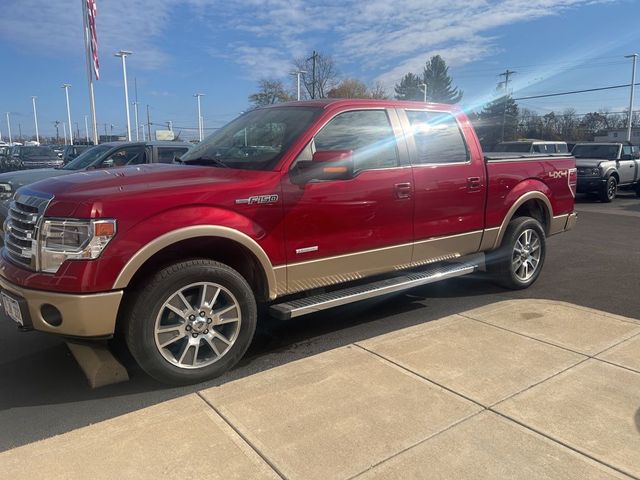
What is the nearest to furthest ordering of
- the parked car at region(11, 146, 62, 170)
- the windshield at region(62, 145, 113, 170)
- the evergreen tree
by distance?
the windshield at region(62, 145, 113, 170)
the parked car at region(11, 146, 62, 170)
the evergreen tree

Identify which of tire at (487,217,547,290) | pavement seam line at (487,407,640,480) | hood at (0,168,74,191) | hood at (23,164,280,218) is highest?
hood at (23,164,280,218)

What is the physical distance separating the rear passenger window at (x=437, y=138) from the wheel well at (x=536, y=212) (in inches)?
50.6

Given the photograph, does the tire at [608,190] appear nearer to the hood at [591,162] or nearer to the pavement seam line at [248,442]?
the hood at [591,162]

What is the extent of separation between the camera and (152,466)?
2.66m

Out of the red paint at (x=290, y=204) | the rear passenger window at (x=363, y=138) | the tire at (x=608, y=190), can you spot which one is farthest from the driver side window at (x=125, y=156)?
the tire at (x=608, y=190)

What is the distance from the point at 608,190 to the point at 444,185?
14.2 meters

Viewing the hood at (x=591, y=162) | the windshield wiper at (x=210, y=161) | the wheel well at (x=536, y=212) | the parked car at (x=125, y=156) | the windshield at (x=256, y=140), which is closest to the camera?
the windshield at (x=256, y=140)

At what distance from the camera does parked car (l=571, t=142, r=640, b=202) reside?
53.5ft

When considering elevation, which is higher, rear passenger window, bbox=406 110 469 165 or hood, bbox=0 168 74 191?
A: rear passenger window, bbox=406 110 469 165

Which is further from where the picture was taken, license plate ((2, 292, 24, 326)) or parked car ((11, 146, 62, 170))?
parked car ((11, 146, 62, 170))

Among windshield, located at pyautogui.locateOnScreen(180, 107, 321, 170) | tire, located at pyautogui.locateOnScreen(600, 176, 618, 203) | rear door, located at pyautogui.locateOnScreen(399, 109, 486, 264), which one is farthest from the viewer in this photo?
tire, located at pyautogui.locateOnScreen(600, 176, 618, 203)

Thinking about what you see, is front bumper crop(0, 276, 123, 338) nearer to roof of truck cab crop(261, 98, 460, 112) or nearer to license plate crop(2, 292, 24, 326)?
license plate crop(2, 292, 24, 326)

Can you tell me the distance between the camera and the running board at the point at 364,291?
3.83 metres

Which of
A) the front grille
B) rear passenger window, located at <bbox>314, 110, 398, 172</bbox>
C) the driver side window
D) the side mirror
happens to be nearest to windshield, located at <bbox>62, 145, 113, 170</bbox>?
the driver side window
